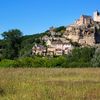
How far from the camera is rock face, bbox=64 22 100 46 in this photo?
5386 inches

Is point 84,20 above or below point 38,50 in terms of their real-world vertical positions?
above

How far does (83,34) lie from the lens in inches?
5477

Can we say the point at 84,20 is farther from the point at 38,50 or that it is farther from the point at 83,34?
the point at 38,50

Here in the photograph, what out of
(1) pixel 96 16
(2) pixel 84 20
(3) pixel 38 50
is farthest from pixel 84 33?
(3) pixel 38 50

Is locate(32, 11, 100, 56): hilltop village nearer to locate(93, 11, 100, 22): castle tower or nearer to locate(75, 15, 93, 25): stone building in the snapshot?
locate(75, 15, 93, 25): stone building

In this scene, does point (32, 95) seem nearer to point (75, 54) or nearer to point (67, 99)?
point (67, 99)

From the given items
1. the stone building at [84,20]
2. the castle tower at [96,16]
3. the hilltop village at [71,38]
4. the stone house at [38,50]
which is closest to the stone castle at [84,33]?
the hilltop village at [71,38]

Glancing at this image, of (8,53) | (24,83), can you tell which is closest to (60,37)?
(8,53)

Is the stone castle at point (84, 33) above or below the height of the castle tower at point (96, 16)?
below

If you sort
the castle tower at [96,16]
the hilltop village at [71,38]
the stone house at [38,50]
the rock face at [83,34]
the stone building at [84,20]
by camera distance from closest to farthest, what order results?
1. the stone house at [38,50]
2. the hilltop village at [71,38]
3. the rock face at [83,34]
4. the stone building at [84,20]
5. the castle tower at [96,16]

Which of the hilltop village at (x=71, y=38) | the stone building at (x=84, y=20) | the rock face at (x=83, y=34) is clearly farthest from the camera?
the stone building at (x=84, y=20)

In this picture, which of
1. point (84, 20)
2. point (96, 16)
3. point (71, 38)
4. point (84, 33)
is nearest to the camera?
point (71, 38)

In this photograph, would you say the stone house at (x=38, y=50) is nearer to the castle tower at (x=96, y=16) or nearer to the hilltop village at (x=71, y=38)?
the hilltop village at (x=71, y=38)

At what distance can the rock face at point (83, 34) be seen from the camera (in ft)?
449
